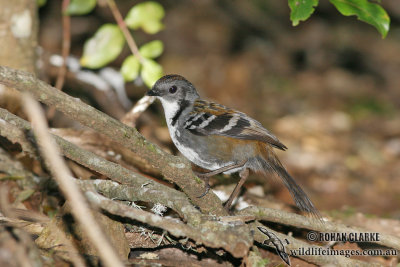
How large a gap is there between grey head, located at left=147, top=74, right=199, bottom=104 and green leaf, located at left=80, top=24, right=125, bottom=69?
57cm

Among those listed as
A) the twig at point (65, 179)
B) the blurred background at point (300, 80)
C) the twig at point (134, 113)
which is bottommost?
the twig at point (65, 179)

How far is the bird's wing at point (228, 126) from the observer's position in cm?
444

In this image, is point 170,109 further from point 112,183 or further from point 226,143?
point 112,183

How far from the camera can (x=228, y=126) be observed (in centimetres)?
452

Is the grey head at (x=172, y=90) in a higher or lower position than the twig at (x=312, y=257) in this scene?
higher

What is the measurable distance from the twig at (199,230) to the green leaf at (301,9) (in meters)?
1.46

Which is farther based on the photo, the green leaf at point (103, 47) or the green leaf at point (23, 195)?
the green leaf at point (103, 47)

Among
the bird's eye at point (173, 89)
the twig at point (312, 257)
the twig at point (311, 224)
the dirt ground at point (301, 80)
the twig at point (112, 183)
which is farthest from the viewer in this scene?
the dirt ground at point (301, 80)

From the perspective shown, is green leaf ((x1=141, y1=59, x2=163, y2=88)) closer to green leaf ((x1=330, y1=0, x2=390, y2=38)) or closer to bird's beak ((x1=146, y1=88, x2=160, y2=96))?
bird's beak ((x1=146, y1=88, x2=160, y2=96))

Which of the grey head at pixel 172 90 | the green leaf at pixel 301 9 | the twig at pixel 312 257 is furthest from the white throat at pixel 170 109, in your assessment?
the green leaf at pixel 301 9

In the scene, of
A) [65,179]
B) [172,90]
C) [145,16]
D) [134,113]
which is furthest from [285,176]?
[65,179]

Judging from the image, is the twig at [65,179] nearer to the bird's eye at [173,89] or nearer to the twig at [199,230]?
the twig at [199,230]

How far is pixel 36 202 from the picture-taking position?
4.37 metres

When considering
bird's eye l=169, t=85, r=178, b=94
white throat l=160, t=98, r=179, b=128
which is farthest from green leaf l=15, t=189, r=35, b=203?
bird's eye l=169, t=85, r=178, b=94
